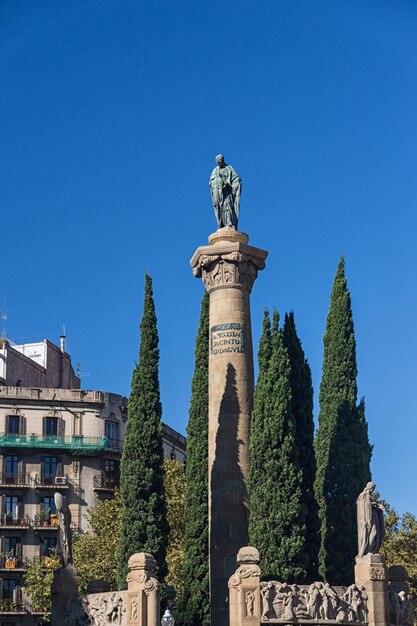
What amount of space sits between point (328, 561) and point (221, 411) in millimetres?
5881

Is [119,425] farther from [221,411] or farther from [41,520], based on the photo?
[221,411]

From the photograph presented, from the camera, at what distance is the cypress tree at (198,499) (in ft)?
109

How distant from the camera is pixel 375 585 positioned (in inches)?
1134

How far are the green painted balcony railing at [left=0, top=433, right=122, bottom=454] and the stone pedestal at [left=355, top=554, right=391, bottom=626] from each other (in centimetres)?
3602

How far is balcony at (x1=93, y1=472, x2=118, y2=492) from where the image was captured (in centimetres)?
6316

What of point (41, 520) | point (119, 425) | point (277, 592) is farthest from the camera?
point (119, 425)

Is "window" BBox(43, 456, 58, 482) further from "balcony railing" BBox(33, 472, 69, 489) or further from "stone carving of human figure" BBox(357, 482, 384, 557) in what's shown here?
"stone carving of human figure" BBox(357, 482, 384, 557)

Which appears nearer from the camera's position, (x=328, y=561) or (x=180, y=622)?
(x=180, y=622)

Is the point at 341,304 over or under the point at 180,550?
over

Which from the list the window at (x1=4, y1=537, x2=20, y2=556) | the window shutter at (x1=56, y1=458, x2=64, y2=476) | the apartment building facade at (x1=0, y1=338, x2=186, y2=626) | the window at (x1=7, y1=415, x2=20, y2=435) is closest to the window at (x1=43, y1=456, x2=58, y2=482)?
the apartment building facade at (x1=0, y1=338, x2=186, y2=626)

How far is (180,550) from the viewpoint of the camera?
43.4m

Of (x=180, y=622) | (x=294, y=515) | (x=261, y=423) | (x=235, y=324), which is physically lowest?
(x=180, y=622)

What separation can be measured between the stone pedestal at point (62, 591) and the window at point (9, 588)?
29.8 m

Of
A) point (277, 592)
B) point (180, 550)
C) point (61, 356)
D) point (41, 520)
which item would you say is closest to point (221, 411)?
point (277, 592)
